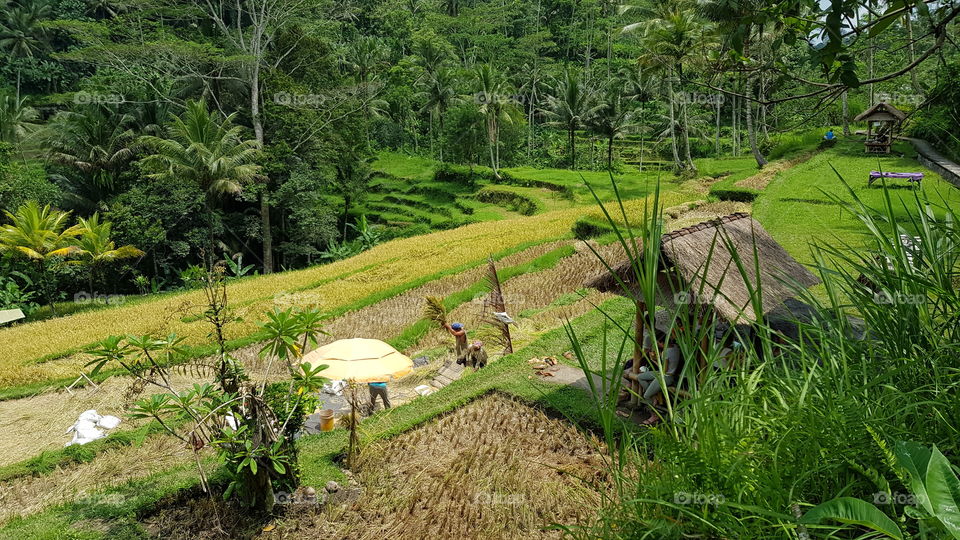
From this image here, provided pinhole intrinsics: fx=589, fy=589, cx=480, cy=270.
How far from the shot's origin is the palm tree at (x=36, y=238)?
16375mm

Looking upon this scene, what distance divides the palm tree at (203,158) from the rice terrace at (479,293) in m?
0.12

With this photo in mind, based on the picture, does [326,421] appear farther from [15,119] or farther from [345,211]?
[15,119]

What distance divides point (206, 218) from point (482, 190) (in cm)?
1378

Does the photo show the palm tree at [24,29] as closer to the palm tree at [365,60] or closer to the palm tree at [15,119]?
the palm tree at [15,119]

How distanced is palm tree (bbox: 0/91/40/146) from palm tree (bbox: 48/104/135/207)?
35.0ft

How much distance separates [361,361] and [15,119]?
34500mm

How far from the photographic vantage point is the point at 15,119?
31.3m

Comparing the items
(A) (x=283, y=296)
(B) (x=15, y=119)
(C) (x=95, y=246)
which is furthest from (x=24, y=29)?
(A) (x=283, y=296)

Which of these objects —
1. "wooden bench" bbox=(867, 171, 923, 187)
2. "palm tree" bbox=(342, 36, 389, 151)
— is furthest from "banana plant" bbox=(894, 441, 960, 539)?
"palm tree" bbox=(342, 36, 389, 151)

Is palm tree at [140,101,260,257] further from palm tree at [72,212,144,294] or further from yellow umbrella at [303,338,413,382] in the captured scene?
yellow umbrella at [303,338,413,382]

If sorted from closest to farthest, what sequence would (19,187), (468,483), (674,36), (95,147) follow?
1. (468,483)
2. (19,187)
3. (674,36)
4. (95,147)

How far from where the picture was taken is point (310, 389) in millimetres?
5109

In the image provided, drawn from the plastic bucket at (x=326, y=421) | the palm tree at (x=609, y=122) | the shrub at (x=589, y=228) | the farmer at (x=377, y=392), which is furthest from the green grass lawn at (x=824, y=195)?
the palm tree at (x=609, y=122)

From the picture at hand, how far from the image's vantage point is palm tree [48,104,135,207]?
70.2 ft
